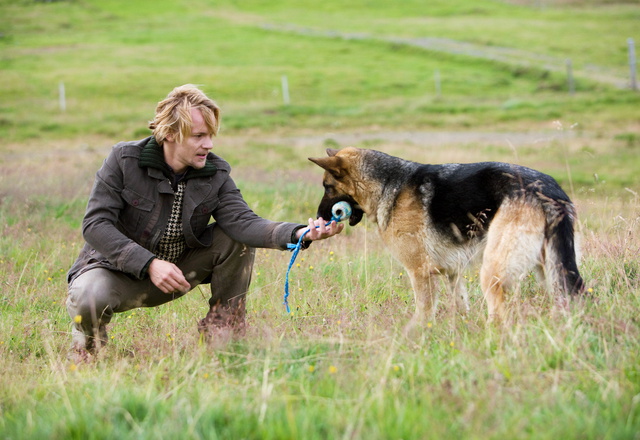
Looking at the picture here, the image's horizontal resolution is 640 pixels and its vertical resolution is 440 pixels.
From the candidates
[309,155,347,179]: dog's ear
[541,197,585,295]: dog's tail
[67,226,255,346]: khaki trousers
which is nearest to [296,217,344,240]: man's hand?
[67,226,255,346]: khaki trousers

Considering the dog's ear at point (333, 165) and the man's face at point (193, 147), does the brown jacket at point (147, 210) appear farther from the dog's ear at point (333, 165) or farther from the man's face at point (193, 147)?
the dog's ear at point (333, 165)

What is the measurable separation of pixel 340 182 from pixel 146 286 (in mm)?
1987

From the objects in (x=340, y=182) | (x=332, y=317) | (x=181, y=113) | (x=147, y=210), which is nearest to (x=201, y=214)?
(x=147, y=210)

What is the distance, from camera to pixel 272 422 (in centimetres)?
274

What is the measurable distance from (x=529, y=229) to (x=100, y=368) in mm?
2998

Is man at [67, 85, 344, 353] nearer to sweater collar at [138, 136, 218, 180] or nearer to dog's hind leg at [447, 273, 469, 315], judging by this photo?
sweater collar at [138, 136, 218, 180]

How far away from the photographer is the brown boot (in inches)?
155

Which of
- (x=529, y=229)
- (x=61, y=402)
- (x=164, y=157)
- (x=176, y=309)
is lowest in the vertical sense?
(x=176, y=309)

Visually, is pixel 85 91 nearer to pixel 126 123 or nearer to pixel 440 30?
pixel 126 123

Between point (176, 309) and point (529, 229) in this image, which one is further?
point (176, 309)

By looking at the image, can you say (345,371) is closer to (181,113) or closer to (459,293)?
(459,293)

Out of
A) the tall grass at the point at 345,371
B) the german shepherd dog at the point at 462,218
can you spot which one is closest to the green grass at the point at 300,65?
the german shepherd dog at the point at 462,218

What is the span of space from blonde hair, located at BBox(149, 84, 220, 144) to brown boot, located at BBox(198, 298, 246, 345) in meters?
1.30

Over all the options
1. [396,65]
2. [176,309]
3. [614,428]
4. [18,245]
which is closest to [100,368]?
[176,309]
